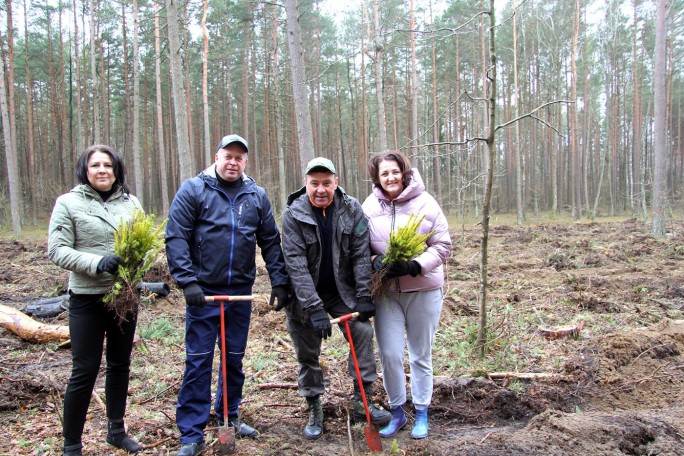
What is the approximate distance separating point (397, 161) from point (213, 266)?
5.22ft

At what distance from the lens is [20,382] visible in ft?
14.1

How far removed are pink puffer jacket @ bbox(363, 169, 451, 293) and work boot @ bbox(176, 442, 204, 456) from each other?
184 cm

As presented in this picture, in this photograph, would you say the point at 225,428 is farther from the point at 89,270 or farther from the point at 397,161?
the point at 397,161

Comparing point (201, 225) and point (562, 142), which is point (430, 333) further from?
point (562, 142)

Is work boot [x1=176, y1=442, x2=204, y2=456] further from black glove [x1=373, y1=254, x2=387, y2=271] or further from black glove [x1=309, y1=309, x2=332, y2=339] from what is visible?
black glove [x1=373, y1=254, x2=387, y2=271]

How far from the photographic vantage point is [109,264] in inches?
117

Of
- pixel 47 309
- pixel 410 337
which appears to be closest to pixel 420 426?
pixel 410 337

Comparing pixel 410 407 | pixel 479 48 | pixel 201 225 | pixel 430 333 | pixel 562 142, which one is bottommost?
pixel 410 407

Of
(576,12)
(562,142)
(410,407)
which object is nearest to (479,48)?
(576,12)

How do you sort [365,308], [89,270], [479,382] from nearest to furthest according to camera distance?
[89,270] < [365,308] < [479,382]

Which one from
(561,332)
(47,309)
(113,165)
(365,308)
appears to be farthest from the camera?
(47,309)

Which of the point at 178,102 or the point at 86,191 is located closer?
the point at 86,191

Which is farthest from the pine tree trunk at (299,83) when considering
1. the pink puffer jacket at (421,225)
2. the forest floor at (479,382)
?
the pink puffer jacket at (421,225)

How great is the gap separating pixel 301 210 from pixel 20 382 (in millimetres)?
3338
